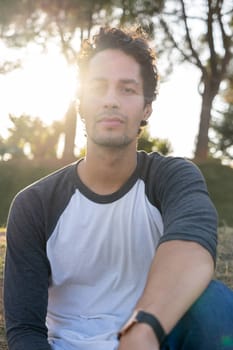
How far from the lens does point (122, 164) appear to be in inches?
→ 99.2

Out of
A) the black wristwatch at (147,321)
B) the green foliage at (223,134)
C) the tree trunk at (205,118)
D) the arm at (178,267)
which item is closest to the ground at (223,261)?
the arm at (178,267)

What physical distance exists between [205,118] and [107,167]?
51.2 feet

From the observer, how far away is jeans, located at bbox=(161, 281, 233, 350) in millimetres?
2170

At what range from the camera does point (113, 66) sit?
2.54m

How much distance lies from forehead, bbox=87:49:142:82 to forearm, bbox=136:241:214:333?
0.79 metres

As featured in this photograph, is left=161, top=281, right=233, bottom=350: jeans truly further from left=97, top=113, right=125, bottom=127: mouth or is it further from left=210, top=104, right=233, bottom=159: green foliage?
left=210, top=104, right=233, bottom=159: green foliage

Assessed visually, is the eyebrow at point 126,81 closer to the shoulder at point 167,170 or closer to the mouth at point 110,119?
the mouth at point 110,119

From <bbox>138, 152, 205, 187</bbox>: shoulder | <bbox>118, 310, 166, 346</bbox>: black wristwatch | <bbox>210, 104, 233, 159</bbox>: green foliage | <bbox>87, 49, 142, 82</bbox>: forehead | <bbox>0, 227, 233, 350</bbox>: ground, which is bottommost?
<bbox>210, 104, 233, 159</bbox>: green foliage

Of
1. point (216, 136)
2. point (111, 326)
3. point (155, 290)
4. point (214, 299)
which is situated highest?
point (155, 290)

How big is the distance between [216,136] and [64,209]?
120 ft

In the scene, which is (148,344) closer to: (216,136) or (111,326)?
(111,326)

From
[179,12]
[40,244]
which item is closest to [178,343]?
[40,244]

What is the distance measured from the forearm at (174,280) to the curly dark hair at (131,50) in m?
0.83

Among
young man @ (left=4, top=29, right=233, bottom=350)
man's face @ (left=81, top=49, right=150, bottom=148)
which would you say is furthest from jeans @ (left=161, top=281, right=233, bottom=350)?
man's face @ (left=81, top=49, right=150, bottom=148)
